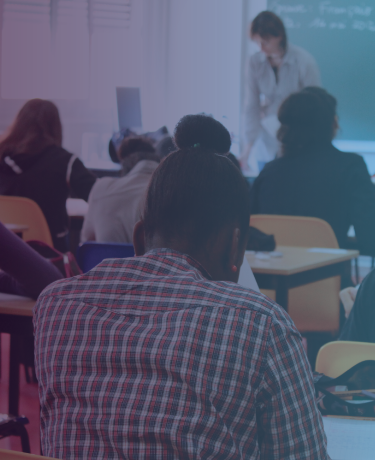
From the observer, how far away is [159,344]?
0.77m

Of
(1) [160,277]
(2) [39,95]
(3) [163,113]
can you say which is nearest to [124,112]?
Result: (3) [163,113]

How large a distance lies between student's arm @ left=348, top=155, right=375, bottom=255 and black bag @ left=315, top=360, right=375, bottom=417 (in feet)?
5.54

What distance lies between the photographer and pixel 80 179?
133 inches

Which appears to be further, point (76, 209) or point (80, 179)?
point (76, 209)

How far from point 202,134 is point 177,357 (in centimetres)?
72

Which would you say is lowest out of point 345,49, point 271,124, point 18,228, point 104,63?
point 18,228

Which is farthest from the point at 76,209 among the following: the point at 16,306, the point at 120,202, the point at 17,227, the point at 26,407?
the point at 16,306

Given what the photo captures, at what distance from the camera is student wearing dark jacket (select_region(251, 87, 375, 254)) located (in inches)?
109

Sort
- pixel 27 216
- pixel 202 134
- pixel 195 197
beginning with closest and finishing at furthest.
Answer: pixel 195 197 < pixel 202 134 < pixel 27 216

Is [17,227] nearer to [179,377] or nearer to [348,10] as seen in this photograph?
[179,377]

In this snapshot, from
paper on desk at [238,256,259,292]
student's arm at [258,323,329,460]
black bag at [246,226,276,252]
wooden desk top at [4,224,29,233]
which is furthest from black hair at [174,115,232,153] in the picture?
wooden desk top at [4,224,29,233]

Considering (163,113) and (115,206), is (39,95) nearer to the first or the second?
(163,113)

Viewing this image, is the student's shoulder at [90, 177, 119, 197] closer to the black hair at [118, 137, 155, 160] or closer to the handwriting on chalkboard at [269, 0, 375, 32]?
the black hair at [118, 137, 155, 160]

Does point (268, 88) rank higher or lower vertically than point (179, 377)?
higher
